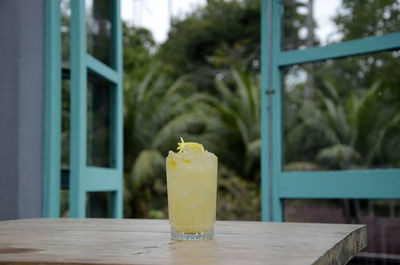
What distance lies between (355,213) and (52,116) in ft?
4.48

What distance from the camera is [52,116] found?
1929 millimetres

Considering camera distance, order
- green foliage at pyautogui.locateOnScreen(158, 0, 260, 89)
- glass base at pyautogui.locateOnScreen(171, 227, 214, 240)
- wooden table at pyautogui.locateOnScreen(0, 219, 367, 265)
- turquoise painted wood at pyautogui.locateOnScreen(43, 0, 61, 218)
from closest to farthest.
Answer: wooden table at pyautogui.locateOnScreen(0, 219, 367, 265) < glass base at pyautogui.locateOnScreen(171, 227, 214, 240) < turquoise painted wood at pyautogui.locateOnScreen(43, 0, 61, 218) < green foliage at pyautogui.locateOnScreen(158, 0, 260, 89)

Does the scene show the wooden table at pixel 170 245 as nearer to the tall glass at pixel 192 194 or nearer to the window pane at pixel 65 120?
the tall glass at pixel 192 194

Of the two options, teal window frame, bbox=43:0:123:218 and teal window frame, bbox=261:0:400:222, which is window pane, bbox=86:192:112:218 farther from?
teal window frame, bbox=261:0:400:222

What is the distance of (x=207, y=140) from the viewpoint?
759 cm

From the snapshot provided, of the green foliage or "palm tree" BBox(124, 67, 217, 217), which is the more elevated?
the green foliage

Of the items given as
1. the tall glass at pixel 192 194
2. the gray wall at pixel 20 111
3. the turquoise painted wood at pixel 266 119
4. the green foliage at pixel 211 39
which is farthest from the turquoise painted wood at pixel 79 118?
the green foliage at pixel 211 39

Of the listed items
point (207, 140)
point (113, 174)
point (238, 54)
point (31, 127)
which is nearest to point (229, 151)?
point (207, 140)

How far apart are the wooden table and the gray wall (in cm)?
86

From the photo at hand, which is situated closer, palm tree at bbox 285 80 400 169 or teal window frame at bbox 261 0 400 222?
teal window frame at bbox 261 0 400 222

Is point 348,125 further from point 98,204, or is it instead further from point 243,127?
point 243,127

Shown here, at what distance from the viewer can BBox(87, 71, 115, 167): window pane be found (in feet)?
7.32

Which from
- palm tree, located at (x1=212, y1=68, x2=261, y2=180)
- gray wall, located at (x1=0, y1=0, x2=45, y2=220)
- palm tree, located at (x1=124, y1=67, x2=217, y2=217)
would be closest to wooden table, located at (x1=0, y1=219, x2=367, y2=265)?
gray wall, located at (x1=0, y1=0, x2=45, y2=220)

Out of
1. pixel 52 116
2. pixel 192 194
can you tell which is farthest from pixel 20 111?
pixel 192 194
